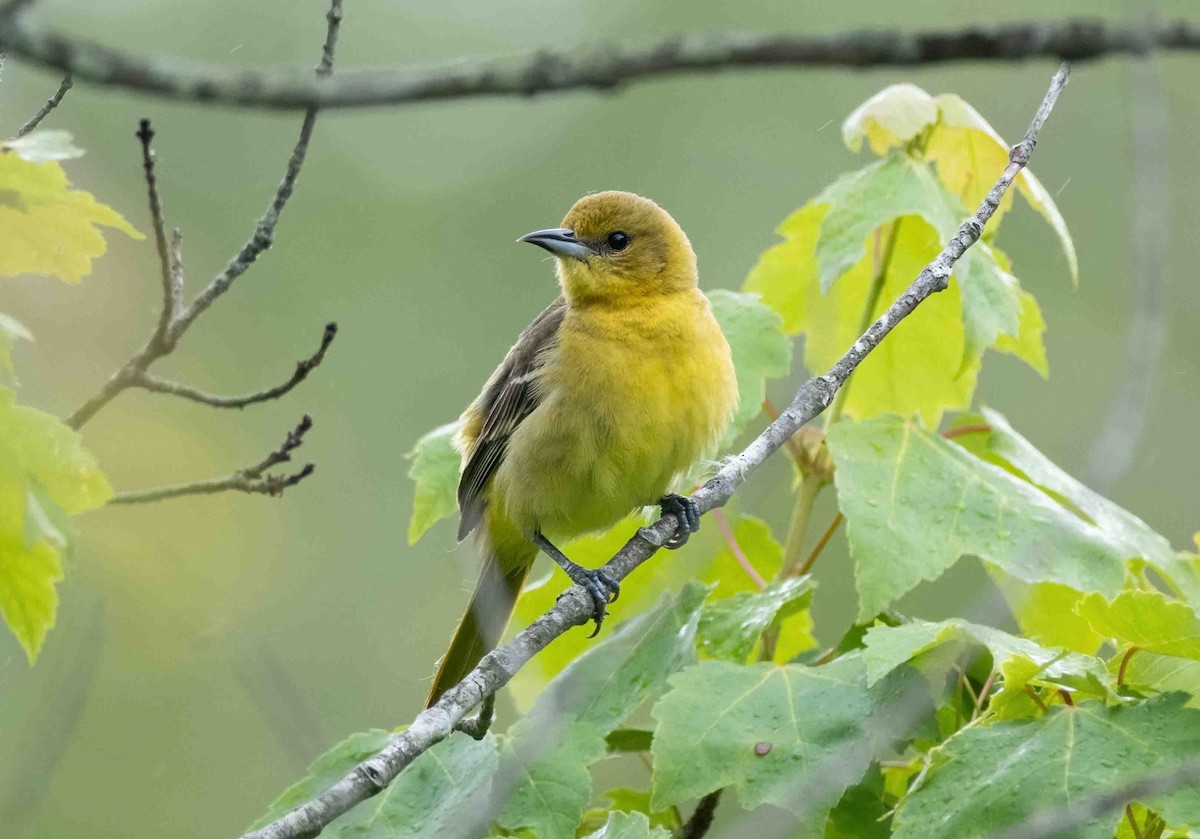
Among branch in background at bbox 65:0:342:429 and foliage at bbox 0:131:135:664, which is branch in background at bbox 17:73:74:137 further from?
foliage at bbox 0:131:135:664

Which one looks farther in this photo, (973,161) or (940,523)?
(973,161)

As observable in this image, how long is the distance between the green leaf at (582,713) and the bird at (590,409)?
2.09ft

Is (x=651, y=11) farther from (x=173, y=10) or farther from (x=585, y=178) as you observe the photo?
(x=173, y=10)

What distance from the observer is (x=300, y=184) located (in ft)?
37.2

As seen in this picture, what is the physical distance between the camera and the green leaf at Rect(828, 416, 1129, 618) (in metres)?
2.70

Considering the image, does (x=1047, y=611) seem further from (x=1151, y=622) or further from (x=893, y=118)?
(x=893, y=118)

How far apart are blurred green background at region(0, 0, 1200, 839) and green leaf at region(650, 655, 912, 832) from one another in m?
5.71

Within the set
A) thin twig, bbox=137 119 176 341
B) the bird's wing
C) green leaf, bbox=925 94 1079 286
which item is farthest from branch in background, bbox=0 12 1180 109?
the bird's wing

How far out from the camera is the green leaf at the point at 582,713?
99.7 inches

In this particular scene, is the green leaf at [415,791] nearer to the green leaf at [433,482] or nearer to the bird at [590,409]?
the green leaf at [433,482]

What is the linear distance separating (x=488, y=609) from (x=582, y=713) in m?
1.43

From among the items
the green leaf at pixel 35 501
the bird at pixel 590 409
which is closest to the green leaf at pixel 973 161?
the bird at pixel 590 409

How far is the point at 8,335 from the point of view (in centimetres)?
220

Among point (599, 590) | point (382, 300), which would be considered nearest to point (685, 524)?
point (599, 590)
